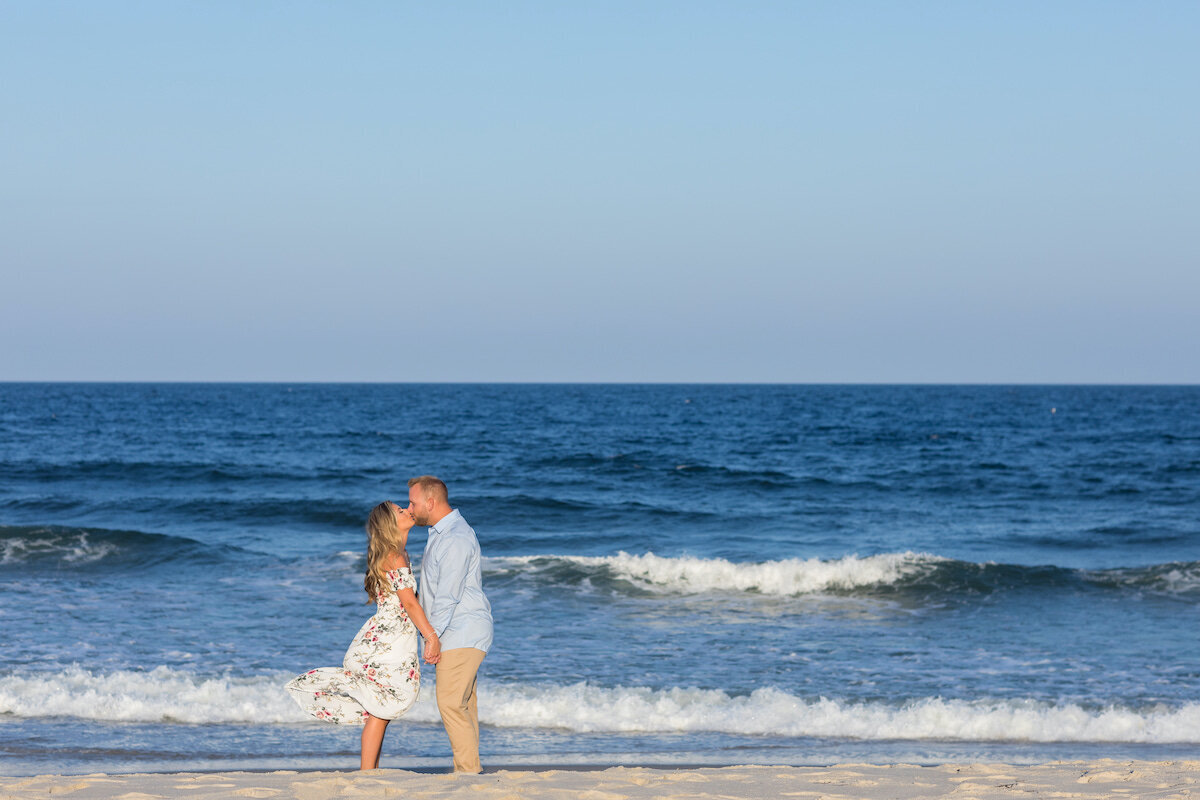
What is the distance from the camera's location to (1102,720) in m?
9.03

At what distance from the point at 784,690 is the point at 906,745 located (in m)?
1.62

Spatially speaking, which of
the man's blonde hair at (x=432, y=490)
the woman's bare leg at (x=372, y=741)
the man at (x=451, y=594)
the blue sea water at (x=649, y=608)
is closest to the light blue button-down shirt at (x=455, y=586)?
the man at (x=451, y=594)

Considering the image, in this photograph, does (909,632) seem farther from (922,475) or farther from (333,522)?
(922,475)

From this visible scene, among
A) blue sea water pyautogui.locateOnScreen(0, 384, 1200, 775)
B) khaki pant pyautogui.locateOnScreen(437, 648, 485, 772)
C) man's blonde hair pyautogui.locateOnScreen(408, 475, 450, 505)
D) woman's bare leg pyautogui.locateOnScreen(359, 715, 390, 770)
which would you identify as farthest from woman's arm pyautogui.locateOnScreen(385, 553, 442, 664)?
blue sea water pyautogui.locateOnScreen(0, 384, 1200, 775)

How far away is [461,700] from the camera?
20.1 feet

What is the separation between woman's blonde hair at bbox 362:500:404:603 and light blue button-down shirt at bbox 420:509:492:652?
0.21 metres

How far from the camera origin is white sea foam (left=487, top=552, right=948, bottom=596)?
1565cm

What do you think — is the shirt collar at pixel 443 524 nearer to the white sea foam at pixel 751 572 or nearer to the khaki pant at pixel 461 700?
the khaki pant at pixel 461 700

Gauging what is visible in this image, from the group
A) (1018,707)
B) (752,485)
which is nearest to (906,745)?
(1018,707)

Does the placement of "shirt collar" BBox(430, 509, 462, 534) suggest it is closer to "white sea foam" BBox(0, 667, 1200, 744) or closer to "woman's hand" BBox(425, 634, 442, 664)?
"woman's hand" BBox(425, 634, 442, 664)

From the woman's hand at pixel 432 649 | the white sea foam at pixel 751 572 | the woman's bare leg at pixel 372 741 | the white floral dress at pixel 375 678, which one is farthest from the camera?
the white sea foam at pixel 751 572

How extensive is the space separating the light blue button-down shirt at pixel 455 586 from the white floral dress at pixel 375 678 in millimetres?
224

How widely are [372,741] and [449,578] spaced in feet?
4.25

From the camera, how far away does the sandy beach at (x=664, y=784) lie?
5.79 meters
